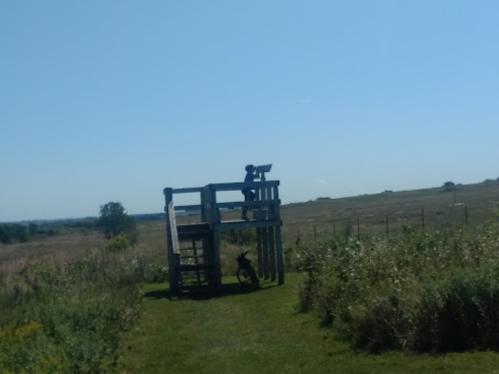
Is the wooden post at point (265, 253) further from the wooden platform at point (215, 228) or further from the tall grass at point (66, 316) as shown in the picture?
the tall grass at point (66, 316)

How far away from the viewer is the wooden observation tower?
1923 cm

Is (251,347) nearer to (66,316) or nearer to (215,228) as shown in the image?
(66,316)

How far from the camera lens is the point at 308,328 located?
12328 millimetres

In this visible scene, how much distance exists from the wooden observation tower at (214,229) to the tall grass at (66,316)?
173cm

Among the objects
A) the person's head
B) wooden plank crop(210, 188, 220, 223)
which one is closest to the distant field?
the person's head

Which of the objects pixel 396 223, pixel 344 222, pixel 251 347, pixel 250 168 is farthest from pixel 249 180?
pixel 396 223

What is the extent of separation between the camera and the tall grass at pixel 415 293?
9.80 m

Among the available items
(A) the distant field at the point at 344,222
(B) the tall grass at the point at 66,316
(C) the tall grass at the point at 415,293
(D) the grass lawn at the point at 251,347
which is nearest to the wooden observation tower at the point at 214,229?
(B) the tall grass at the point at 66,316

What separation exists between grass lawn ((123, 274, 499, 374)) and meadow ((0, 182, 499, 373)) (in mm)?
24

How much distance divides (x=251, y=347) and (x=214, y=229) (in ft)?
28.2

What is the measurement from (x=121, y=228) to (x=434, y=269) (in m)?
30.4

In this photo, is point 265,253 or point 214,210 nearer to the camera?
point 214,210

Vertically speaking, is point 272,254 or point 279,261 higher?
point 272,254

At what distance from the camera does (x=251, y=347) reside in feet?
36.3
